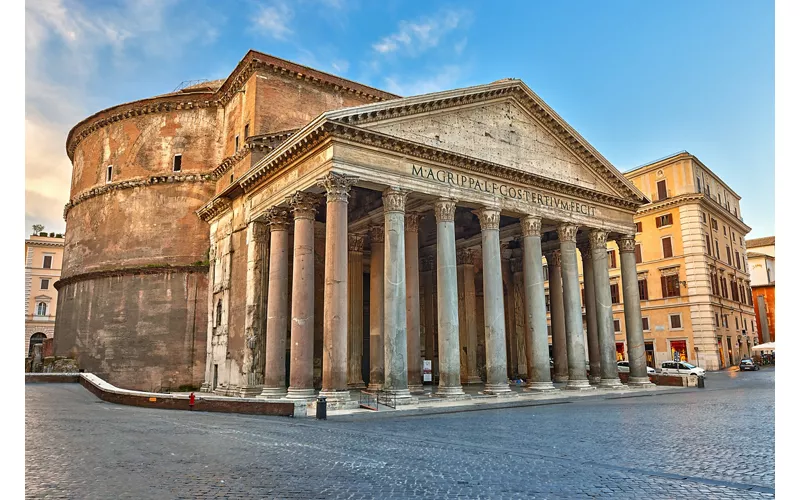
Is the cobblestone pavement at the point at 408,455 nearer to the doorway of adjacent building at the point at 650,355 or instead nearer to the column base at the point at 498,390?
the column base at the point at 498,390

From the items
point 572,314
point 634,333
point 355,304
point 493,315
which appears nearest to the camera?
point 493,315

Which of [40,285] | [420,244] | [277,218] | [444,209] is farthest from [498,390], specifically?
[40,285]

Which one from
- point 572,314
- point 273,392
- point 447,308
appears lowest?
point 273,392

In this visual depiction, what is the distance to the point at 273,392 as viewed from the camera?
16.7 metres

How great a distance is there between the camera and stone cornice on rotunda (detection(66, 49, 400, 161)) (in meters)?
22.3

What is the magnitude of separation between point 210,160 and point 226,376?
10.8 metres

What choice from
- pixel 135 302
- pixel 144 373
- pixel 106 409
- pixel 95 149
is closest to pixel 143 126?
pixel 95 149

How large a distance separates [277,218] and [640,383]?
15.2 meters

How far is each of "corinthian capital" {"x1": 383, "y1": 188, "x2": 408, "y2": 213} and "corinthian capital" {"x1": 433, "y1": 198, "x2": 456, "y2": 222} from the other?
1.41 metres

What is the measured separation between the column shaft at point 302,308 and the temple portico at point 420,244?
36mm

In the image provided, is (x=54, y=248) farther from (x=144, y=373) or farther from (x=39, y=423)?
(x=39, y=423)

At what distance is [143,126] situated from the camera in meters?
26.7

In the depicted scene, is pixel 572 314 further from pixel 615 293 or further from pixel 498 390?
pixel 615 293

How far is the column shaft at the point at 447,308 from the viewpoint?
15.9 m
